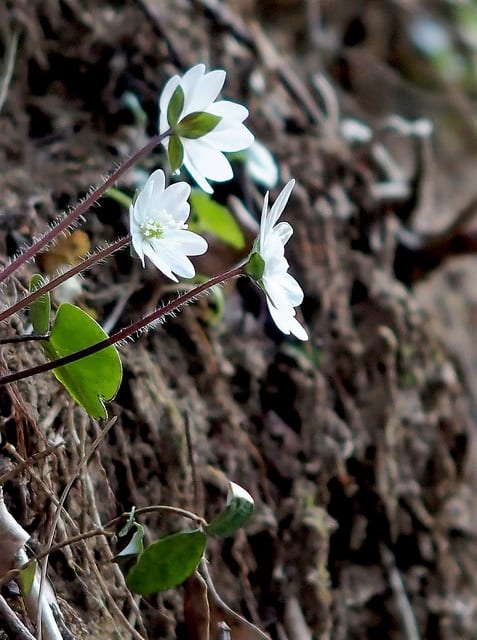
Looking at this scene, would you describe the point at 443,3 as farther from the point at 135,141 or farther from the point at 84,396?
the point at 84,396

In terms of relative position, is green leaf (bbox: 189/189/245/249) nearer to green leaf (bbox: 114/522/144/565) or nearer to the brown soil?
the brown soil

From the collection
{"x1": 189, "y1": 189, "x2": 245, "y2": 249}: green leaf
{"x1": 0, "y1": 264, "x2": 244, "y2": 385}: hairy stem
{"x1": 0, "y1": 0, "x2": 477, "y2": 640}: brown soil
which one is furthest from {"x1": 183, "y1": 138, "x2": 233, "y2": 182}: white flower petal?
{"x1": 189, "y1": 189, "x2": 245, "y2": 249}: green leaf

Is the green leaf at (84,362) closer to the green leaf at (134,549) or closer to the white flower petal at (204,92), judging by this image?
the green leaf at (134,549)

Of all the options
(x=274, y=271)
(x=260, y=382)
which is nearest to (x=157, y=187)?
(x=274, y=271)

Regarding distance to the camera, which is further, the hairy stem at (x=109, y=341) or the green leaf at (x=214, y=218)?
the green leaf at (x=214, y=218)

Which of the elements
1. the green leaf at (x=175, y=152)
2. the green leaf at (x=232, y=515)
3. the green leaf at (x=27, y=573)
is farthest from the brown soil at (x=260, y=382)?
the green leaf at (x=175, y=152)

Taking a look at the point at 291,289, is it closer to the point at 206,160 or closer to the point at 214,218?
the point at 206,160
